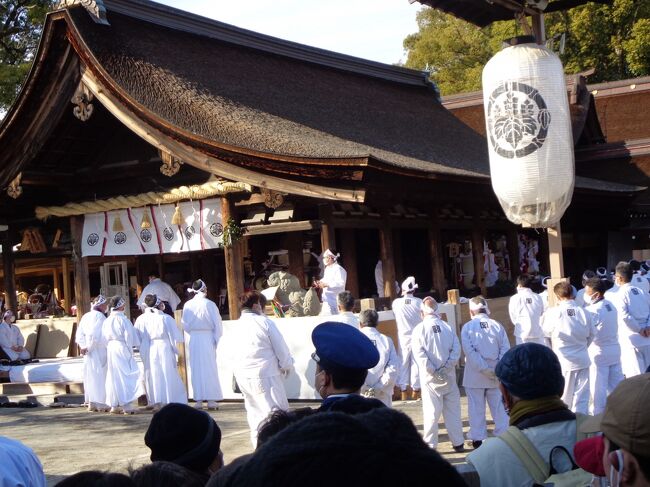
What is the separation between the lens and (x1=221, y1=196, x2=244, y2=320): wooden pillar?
12.4 metres

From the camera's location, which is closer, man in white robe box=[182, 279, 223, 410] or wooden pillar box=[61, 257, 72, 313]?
man in white robe box=[182, 279, 223, 410]

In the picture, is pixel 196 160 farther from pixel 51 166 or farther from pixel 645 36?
pixel 645 36

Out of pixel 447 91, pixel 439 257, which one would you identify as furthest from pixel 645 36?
pixel 439 257

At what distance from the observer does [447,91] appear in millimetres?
32281

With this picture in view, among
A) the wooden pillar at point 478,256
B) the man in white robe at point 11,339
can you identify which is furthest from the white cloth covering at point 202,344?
the wooden pillar at point 478,256

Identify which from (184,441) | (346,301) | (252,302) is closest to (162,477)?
(184,441)

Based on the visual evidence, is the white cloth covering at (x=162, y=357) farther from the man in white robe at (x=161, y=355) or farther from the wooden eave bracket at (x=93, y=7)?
the wooden eave bracket at (x=93, y=7)

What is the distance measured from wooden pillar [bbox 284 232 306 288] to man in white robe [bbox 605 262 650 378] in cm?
512

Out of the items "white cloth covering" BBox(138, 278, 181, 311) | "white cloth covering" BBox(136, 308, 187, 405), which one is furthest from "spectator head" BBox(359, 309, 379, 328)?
"white cloth covering" BBox(138, 278, 181, 311)

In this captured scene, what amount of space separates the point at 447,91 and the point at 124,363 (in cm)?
2314

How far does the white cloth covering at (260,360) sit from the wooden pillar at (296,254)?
17.3 ft

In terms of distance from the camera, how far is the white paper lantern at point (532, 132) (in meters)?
8.53

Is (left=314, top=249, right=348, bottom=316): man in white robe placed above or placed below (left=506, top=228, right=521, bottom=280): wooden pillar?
below

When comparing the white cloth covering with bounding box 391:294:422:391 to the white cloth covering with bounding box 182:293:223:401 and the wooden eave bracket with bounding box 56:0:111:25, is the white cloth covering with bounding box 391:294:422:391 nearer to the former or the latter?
the white cloth covering with bounding box 182:293:223:401
